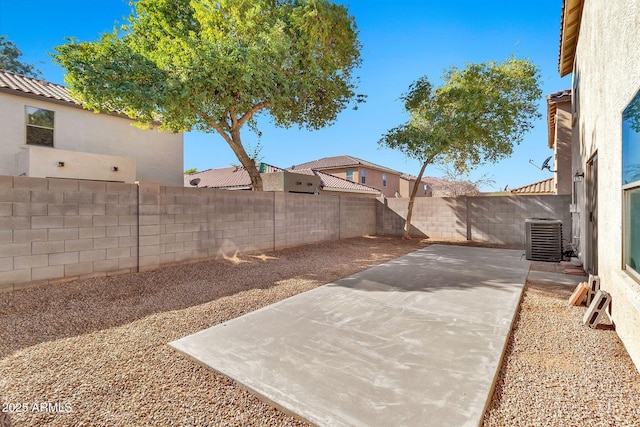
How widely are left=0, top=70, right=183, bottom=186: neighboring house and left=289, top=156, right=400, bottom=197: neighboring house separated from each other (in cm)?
1491

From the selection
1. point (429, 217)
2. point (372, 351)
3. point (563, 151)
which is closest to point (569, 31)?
point (563, 151)

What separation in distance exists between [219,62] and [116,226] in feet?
14.1

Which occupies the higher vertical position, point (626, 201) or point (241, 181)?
point (241, 181)

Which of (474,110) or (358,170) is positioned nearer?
(474,110)

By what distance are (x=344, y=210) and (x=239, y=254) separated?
17.9 feet

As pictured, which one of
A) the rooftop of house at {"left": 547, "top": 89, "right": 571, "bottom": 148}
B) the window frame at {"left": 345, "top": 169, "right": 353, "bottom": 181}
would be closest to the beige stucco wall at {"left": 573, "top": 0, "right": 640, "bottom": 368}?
the rooftop of house at {"left": 547, "top": 89, "right": 571, "bottom": 148}

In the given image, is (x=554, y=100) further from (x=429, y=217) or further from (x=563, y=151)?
(x=429, y=217)

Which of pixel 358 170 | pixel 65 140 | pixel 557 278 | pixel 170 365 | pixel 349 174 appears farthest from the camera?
pixel 349 174

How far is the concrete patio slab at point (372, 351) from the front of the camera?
2129 mm

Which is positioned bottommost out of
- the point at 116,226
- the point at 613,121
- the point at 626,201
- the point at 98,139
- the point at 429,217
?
the point at 116,226

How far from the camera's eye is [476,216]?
1187 cm

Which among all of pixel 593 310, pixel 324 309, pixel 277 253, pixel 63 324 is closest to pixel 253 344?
pixel 324 309

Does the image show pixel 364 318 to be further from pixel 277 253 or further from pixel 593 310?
pixel 277 253

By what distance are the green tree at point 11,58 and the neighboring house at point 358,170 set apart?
67.5 feet
